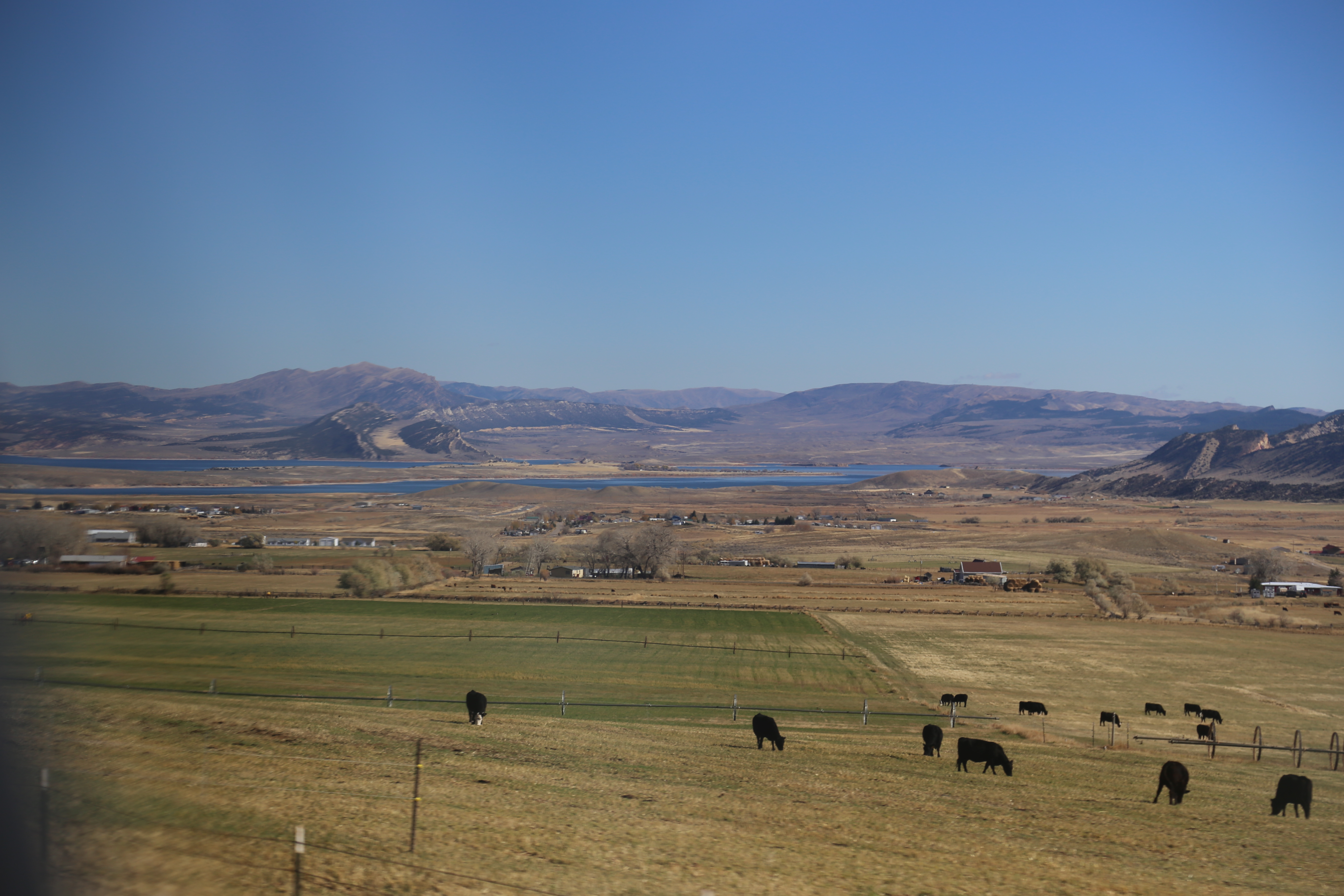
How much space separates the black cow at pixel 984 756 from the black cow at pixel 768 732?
12.4 ft

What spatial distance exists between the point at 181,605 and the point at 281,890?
43.4 metres

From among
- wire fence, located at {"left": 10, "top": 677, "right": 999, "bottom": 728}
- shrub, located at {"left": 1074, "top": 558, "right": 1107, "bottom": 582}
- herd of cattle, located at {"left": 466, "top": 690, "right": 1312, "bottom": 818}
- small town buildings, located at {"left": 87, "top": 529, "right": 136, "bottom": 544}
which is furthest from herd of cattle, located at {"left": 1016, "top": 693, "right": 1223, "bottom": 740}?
small town buildings, located at {"left": 87, "top": 529, "right": 136, "bottom": 544}

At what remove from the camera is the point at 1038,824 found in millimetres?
12336

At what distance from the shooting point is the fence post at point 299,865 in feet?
24.6

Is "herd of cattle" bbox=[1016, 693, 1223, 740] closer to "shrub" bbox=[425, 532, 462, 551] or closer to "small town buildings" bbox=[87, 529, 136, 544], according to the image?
"shrub" bbox=[425, 532, 462, 551]

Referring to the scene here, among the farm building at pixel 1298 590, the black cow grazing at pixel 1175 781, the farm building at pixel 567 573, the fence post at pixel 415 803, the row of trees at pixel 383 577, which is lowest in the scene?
the farm building at pixel 567 573

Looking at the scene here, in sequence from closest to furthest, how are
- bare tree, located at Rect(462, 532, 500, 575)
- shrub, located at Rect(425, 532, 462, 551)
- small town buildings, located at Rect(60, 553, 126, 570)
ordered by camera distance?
small town buildings, located at Rect(60, 553, 126, 570) → bare tree, located at Rect(462, 532, 500, 575) → shrub, located at Rect(425, 532, 462, 551)

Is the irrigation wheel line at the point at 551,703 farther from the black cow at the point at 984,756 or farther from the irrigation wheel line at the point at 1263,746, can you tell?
the black cow at the point at 984,756

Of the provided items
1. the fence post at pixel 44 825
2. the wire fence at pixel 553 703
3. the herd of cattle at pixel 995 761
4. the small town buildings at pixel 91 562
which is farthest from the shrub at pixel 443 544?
the fence post at pixel 44 825

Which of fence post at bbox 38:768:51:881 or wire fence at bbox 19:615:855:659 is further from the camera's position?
wire fence at bbox 19:615:855:659

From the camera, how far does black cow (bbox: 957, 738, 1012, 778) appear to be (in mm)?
16266

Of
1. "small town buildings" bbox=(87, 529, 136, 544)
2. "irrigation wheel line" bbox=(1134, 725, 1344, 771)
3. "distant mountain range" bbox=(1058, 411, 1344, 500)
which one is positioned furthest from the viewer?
"distant mountain range" bbox=(1058, 411, 1344, 500)

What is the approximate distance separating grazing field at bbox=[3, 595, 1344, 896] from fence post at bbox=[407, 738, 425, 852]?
127 mm

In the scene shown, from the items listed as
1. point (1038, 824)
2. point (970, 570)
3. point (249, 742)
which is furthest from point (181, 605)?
point (970, 570)
